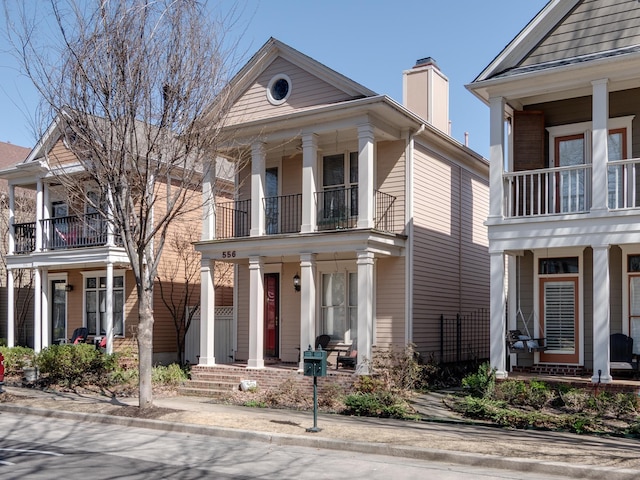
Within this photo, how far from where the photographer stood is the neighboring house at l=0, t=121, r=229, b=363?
22.4 metres

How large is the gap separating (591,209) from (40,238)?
17449 mm

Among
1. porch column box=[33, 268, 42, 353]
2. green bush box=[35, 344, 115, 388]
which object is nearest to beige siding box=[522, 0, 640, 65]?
green bush box=[35, 344, 115, 388]

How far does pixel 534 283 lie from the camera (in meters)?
16.2

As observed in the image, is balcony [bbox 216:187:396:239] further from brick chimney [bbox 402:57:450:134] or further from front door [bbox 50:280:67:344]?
front door [bbox 50:280:67:344]

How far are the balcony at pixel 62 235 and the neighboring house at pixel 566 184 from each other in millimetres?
12324

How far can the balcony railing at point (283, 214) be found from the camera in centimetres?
1925

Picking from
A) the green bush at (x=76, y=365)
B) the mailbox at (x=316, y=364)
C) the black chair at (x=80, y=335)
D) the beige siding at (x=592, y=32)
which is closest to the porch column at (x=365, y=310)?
the mailbox at (x=316, y=364)

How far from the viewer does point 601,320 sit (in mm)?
13250

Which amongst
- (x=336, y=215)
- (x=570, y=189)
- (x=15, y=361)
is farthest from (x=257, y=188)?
(x=15, y=361)

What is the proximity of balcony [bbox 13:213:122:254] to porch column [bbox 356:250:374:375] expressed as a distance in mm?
9103

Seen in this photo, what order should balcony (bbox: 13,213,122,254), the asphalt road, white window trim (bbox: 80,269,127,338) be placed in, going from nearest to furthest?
the asphalt road, balcony (bbox: 13,213,122,254), white window trim (bbox: 80,269,127,338)

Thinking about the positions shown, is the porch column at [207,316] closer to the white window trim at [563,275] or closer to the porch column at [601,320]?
the white window trim at [563,275]

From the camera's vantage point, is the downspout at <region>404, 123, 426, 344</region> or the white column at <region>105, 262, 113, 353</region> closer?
the downspout at <region>404, 123, 426, 344</region>

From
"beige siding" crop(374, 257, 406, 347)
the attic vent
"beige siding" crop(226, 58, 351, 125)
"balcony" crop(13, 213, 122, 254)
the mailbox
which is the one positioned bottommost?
the mailbox
